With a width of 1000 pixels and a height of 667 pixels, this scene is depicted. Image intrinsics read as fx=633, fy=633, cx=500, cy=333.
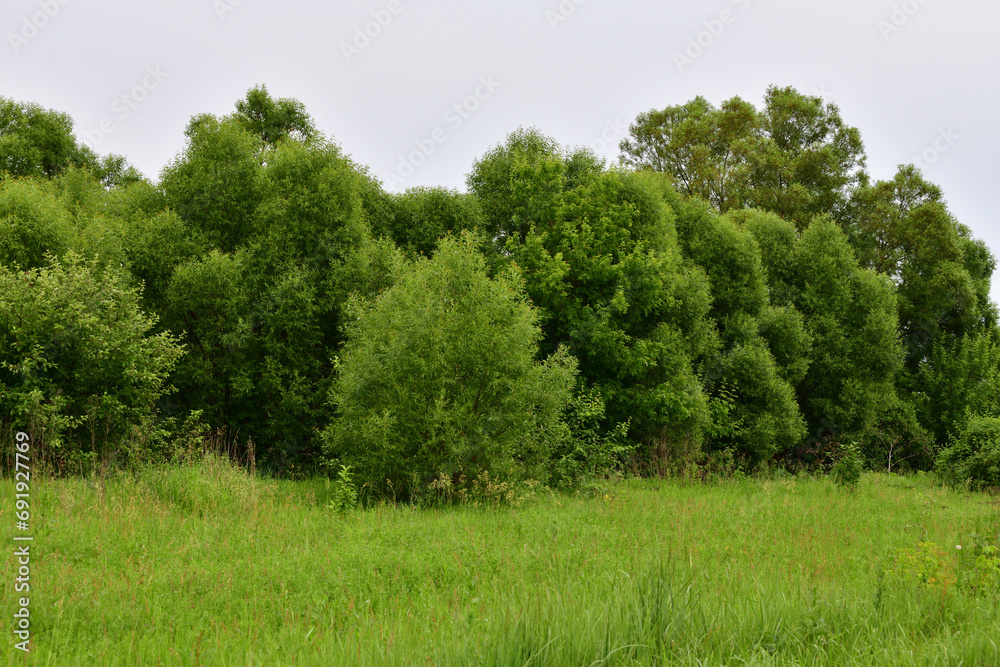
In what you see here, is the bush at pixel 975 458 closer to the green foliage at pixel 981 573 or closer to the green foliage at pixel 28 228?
the green foliage at pixel 981 573

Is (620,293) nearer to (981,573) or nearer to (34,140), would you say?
(981,573)

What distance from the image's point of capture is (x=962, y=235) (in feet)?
121

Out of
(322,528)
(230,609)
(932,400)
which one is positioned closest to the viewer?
(230,609)

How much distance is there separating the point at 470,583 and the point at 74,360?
9486 millimetres

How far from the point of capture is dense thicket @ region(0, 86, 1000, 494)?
12.2 metres

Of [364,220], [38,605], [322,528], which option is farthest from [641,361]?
[38,605]

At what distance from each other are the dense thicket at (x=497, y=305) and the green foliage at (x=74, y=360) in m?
0.06

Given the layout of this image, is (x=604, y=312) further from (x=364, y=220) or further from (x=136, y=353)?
(x=136, y=353)

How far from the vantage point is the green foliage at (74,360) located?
11.0m

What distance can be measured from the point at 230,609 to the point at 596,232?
54.8ft

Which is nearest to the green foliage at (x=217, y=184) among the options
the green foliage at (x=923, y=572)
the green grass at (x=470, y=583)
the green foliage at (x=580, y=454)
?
the green grass at (x=470, y=583)

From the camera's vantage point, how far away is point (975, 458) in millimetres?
17078

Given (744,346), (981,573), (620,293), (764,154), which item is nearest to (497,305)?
(620,293)
